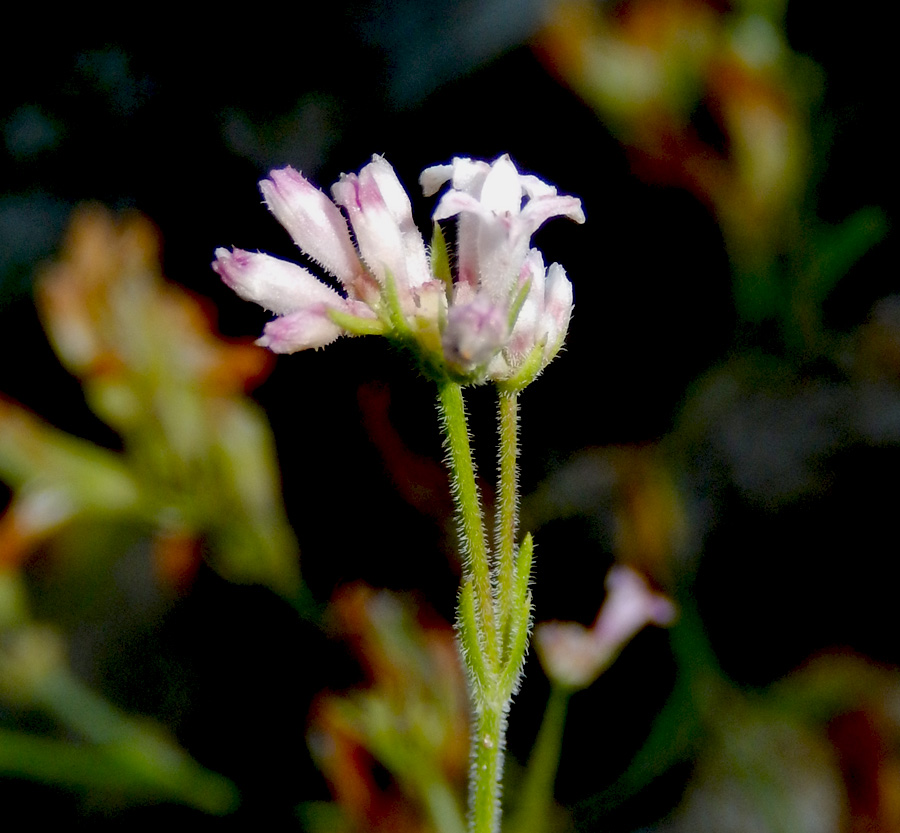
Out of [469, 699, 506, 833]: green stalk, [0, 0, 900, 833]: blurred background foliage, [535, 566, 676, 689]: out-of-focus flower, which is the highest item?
[0, 0, 900, 833]: blurred background foliage

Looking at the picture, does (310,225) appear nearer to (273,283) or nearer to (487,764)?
(273,283)

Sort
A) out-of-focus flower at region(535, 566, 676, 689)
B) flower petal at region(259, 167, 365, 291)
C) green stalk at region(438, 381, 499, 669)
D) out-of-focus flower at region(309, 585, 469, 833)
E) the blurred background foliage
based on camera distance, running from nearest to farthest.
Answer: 1. green stalk at region(438, 381, 499, 669)
2. flower petal at region(259, 167, 365, 291)
3. out-of-focus flower at region(535, 566, 676, 689)
4. out-of-focus flower at region(309, 585, 469, 833)
5. the blurred background foliage

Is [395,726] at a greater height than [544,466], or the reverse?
[544,466]

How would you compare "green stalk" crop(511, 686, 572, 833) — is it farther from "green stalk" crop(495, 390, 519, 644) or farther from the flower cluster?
the flower cluster

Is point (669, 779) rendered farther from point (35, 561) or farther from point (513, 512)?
point (35, 561)

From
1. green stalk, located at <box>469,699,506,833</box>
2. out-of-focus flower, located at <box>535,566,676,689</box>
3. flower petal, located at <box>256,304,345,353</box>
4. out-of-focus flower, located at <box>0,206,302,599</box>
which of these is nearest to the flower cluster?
flower petal, located at <box>256,304,345,353</box>

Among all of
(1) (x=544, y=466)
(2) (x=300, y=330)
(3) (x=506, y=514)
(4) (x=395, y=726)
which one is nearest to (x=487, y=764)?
(3) (x=506, y=514)

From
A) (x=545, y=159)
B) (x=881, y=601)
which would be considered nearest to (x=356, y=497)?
(x=545, y=159)

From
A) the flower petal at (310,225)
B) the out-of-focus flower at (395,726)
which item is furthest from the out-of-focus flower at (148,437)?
the flower petal at (310,225)
